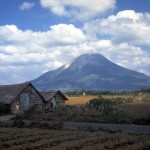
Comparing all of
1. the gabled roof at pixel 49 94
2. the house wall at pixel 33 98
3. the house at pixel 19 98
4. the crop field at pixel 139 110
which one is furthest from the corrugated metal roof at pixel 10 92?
the crop field at pixel 139 110

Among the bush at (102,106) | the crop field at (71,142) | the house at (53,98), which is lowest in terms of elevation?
the crop field at (71,142)

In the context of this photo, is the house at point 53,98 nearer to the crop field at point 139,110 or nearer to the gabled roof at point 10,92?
the gabled roof at point 10,92

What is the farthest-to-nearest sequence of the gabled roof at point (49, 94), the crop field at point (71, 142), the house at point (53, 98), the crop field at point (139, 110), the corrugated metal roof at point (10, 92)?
the gabled roof at point (49, 94) < the house at point (53, 98) < the corrugated metal roof at point (10, 92) < the crop field at point (139, 110) < the crop field at point (71, 142)

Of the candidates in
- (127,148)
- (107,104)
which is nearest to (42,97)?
(107,104)

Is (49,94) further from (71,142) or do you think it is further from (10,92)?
(71,142)

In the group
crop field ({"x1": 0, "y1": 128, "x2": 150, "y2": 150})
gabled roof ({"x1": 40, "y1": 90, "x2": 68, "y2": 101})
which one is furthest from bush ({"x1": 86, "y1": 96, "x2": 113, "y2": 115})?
crop field ({"x1": 0, "y1": 128, "x2": 150, "y2": 150})

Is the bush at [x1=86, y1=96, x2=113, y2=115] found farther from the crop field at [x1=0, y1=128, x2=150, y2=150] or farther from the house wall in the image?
the crop field at [x1=0, y1=128, x2=150, y2=150]

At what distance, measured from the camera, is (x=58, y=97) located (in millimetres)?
60531

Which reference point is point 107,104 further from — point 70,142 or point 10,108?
point 70,142

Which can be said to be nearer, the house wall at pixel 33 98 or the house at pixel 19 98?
the house at pixel 19 98

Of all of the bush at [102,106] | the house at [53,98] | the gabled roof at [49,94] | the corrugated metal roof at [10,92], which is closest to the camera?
the bush at [102,106]

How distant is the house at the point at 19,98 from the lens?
174ft

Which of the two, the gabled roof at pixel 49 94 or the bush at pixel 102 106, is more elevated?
the gabled roof at pixel 49 94

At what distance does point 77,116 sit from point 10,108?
1538cm
